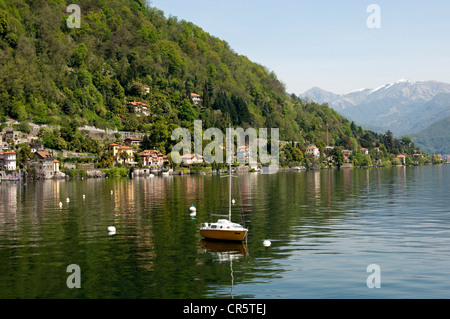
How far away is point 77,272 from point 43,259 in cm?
559

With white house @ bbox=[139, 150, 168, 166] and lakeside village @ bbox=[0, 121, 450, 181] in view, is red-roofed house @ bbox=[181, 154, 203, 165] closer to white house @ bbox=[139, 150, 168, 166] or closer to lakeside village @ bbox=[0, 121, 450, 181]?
lakeside village @ bbox=[0, 121, 450, 181]

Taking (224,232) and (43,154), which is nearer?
(224,232)

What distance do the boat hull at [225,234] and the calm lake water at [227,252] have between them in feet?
2.33

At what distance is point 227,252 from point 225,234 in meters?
2.84

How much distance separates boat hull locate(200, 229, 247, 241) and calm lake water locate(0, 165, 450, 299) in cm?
71

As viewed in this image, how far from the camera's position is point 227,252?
1427 inches

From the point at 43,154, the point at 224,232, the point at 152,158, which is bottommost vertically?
the point at 224,232

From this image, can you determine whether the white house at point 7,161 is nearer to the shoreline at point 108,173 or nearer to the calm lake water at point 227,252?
the shoreline at point 108,173

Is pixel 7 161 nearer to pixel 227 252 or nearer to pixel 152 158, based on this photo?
pixel 152 158

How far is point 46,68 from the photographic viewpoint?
178 m

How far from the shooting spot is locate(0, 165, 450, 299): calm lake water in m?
27.0

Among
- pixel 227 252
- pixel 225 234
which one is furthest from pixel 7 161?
pixel 227 252

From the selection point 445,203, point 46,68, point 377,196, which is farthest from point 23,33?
point 445,203

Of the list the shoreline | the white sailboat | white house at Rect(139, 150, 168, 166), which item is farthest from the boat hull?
white house at Rect(139, 150, 168, 166)
